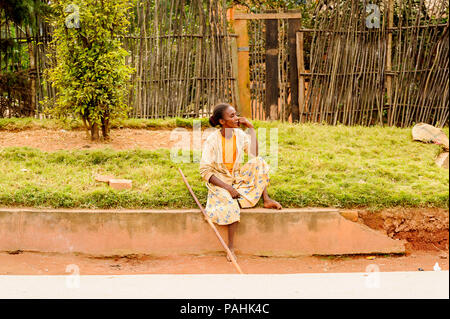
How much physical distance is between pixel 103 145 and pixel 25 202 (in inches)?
71.2

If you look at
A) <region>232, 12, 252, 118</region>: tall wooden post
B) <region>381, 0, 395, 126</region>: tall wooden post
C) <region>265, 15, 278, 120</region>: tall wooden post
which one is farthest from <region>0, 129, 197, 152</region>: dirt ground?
<region>381, 0, 395, 126</region>: tall wooden post

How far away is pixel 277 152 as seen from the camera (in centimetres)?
646

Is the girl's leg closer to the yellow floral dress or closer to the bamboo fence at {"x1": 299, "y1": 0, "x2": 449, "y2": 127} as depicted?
the yellow floral dress

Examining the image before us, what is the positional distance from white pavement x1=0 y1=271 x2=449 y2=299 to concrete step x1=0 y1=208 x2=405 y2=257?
61 centimetres

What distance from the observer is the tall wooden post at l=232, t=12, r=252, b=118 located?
852cm

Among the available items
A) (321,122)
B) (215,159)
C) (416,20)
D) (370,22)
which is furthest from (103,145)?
(416,20)

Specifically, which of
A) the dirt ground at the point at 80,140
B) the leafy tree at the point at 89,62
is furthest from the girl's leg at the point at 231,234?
the leafy tree at the point at 89,62

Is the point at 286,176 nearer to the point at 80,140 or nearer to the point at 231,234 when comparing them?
the point at 231,234

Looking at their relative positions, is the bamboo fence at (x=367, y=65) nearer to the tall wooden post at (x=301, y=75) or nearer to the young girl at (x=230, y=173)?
the tall wooden post at (x=301, y=75)

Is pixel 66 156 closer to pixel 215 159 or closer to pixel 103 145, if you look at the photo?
pixel 103 145

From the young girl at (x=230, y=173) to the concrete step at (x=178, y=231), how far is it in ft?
0.46

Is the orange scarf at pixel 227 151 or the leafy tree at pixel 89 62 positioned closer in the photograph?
the orange scarf at pixel 227 151

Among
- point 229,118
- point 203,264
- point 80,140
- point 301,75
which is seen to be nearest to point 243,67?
point 301,75

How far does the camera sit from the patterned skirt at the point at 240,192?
4.91 m
